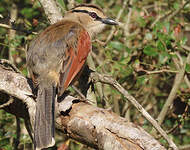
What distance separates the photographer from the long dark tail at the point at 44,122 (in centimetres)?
370

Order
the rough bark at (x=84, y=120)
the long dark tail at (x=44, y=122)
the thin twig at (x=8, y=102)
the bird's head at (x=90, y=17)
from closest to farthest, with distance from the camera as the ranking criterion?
the rough bark at (x=84, y=120) < the long dark tail at (x=44, y=122) < the thin twig at (x=8, y=102) < the bird's head at (x=90, y=17)

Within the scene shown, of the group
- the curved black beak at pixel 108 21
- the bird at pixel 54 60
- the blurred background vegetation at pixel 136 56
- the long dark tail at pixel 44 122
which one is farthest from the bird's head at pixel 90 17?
the long dark tail at pixel 44 122

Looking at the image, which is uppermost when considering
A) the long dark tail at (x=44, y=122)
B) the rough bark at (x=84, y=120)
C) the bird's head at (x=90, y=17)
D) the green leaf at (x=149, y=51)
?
the bird's head at (x=90, y=17)

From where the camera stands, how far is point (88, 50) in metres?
4.71

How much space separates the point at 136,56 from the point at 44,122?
2.24m

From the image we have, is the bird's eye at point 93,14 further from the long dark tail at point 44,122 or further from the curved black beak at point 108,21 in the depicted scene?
the long dark tail at point 44,122

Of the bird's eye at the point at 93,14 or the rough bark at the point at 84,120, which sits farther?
the bird's eye at the point at 93,14

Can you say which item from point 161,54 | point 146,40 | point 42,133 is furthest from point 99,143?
point 146,40

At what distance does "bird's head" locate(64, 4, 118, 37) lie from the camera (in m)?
5.43

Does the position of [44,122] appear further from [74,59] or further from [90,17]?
[90,17]

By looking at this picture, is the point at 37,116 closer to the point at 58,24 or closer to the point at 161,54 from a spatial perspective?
the point at 58,24

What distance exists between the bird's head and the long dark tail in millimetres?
1720

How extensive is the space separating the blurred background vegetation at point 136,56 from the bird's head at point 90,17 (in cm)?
20

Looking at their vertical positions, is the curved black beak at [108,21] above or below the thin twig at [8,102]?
above
